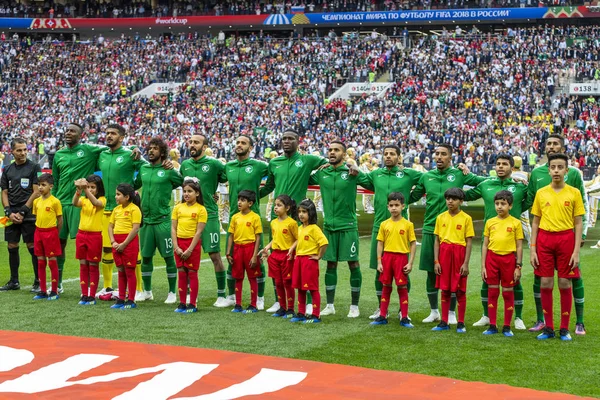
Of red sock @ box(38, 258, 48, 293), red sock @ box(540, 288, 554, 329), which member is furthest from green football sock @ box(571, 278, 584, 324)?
red sock @ box(38, 258, 48, 293)

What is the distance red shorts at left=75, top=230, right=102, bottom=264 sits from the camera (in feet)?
33.2

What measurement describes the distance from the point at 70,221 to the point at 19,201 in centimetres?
95

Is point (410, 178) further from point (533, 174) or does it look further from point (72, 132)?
point (72, 132)

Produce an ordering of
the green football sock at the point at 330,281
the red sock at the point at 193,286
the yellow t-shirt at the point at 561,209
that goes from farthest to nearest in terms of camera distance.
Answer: the red sock at the point at 193,286 → the green football sock at the point at 330,281 → the yellow t-shirt at the point at 561,209

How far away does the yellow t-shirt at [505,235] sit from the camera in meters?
8.46

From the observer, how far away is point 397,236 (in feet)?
29.2

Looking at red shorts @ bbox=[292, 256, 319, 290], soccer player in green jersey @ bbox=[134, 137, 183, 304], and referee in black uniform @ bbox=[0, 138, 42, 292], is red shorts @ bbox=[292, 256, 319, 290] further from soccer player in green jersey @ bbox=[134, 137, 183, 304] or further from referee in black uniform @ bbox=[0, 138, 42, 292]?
referee in black uniform @ bbox=[0, 138, 42, 292]

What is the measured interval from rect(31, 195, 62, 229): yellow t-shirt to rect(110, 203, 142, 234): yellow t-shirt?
910mm

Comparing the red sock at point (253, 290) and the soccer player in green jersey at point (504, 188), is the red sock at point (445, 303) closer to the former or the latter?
the soccer player in green jersey at point (504, 188)

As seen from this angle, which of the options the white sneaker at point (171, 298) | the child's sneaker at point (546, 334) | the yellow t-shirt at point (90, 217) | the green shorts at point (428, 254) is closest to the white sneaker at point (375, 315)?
the green shorts at point (428, 254)

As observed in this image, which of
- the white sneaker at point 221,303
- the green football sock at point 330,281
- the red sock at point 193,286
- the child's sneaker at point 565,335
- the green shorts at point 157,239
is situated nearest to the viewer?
the child's sneaker at point 565,335

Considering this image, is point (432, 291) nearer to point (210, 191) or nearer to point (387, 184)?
point (387, 184)

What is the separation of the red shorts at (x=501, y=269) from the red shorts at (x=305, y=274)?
1784 millimetres

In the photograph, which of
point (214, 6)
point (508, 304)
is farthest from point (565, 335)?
point (214, 6)
